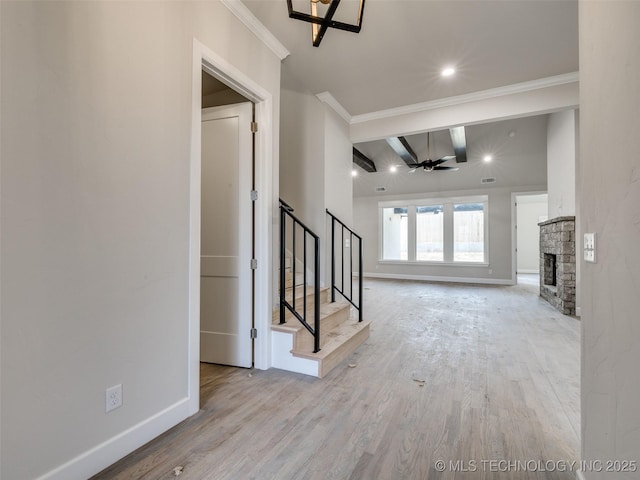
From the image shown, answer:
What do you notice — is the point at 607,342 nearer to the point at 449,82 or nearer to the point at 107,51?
the point at 107,51

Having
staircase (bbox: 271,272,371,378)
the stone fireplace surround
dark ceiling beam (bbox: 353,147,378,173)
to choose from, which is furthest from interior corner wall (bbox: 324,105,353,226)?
the stone fireplace surround

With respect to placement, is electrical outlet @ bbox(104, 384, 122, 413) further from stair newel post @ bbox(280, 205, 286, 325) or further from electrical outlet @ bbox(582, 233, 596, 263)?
electrical outlet @ bbox(582, 233, 596, 263)

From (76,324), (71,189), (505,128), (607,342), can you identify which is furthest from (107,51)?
(505,128)

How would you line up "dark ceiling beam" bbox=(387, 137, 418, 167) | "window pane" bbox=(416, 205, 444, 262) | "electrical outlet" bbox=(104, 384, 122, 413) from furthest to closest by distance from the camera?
1. "window pane" bbox=(416, 205, 444, 262)
2. "dark ceiling beam" bbox=(387, 137, 418, 167)
3. "electrical outlet" bbox=(104, 384, 122, 413)

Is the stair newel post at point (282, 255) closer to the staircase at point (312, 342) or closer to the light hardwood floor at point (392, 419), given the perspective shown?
the staircase at point (312, 342)

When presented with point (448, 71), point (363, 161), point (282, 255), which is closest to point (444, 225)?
point (363, 161)

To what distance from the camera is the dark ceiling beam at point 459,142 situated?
5.46 m

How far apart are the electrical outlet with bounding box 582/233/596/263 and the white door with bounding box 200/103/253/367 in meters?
2.18

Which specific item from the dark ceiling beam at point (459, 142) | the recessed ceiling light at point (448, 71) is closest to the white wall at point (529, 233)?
the dark ceiling beam at point (459, 142)

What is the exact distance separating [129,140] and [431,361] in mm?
2944

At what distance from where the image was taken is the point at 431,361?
2.91 meters

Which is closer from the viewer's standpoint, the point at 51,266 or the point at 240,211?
the point at 51,266

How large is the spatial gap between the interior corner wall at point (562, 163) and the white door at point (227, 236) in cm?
502

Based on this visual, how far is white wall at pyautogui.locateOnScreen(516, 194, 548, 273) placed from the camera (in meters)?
10.2
